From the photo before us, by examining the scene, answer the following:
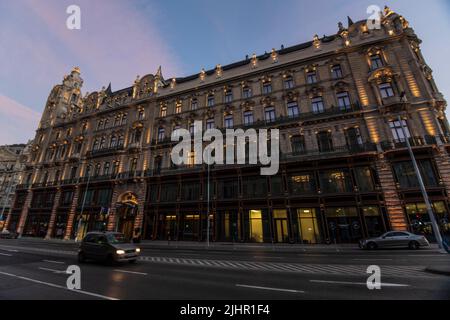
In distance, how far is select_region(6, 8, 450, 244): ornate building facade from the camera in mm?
20406

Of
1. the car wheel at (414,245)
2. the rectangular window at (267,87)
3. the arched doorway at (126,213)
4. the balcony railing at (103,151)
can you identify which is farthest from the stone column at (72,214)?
the car wheel at (414,245)

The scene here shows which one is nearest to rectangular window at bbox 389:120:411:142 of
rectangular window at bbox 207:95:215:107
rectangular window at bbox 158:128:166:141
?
rectangular window at bbox 207:95:215:107

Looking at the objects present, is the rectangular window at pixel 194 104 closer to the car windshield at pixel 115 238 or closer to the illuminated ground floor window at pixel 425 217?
the car windshield at pixel 115 238

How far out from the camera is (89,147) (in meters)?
37.8

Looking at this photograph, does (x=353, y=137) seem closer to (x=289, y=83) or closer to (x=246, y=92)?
(x=289, y=83)

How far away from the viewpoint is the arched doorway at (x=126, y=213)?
96.4 feet

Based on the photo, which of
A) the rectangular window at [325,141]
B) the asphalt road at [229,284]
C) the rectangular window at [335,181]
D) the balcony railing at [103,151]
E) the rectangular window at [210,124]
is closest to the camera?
the asphalt road at [229,284]

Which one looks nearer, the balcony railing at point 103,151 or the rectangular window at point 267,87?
the rectangular window at point 267,87

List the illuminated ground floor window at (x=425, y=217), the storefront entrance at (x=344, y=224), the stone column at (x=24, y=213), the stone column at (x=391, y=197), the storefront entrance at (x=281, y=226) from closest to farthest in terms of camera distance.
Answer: the illuminated ground floor window at (x=425, y=217) < the stone column at (x=391, y=197) < the storefront entrance at (x=344, y=224) < the storefront entrance at (x=281, y=226) < the stone column at (x=24, y=213)

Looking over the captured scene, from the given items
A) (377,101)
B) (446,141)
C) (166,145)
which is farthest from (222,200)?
(446,141)

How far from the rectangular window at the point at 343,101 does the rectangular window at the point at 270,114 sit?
7967mm

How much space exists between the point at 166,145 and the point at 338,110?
79.0 ft

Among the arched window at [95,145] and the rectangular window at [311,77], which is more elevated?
the rectangular window at [311,77]

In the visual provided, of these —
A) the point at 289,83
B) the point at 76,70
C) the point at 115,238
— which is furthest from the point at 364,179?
the point at 76,70
